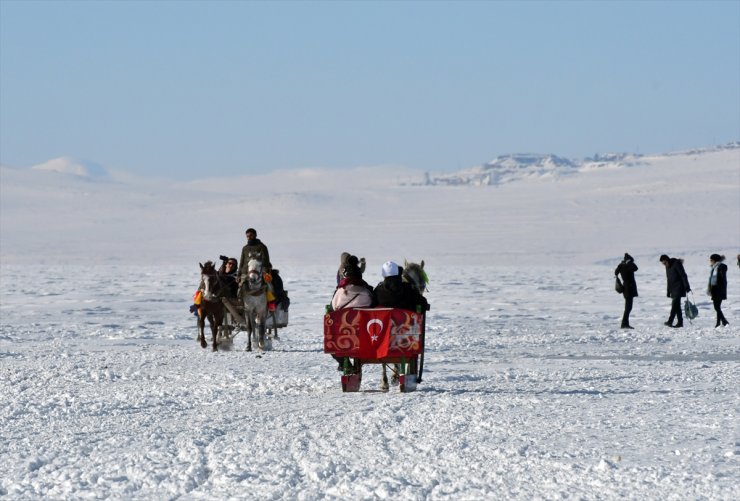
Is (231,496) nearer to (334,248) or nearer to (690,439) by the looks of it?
(690,439)

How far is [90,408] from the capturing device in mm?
9734

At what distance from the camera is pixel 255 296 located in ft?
53.7

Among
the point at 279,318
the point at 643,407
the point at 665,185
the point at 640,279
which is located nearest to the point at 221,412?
the point at 643,407

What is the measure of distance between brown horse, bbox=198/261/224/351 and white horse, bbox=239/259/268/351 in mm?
375

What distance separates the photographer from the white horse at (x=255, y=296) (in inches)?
635

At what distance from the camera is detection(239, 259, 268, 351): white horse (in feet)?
52.9

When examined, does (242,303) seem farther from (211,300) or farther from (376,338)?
(376,338)

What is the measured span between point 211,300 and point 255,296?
0.60 meters

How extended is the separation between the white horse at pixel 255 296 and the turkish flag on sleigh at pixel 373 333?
5.43 meters

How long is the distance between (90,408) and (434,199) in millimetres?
144939

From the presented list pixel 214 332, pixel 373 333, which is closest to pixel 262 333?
pixel 214 332

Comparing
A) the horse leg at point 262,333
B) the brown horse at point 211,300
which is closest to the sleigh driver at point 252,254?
the brown horse at point 211,300

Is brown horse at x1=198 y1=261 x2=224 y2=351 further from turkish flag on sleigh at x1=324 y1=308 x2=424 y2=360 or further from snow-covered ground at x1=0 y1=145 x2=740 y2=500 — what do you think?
turkish flag on sleigh at x1=324 y1=308 x2=424 y2=360

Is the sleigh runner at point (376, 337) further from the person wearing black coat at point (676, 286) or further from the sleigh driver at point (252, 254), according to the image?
the person wearing black coat at point (676, 286)
